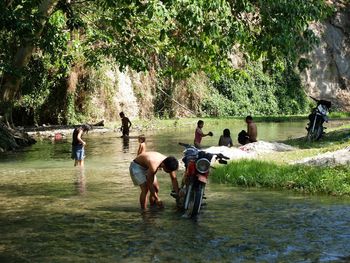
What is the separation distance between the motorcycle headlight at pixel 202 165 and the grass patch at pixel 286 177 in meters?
3.81

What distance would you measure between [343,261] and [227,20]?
6.85 metres

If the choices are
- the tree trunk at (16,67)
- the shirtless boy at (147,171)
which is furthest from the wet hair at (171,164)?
the tree trunk at (16,67)

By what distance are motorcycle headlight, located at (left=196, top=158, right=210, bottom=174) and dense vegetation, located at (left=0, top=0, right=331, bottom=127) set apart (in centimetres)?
296

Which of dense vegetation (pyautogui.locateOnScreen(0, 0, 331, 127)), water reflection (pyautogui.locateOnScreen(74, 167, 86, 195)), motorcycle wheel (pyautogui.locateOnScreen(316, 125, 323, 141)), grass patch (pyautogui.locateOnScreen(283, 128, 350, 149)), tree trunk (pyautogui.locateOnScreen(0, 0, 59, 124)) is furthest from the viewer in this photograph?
motorcycle wheel (pyautogui.locateOnScreen(316, 125, 323, 141))

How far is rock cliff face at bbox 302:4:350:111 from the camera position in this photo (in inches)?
2483

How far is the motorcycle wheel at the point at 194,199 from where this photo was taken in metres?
11.1

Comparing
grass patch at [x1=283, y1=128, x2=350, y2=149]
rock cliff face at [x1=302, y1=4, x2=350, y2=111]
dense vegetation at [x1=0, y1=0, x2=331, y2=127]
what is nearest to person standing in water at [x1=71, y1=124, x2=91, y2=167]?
dense vegetation at [x1=0, y1=0, x2=331, y2=127]

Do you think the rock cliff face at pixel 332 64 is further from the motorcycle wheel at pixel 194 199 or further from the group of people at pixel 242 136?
the motorcycle wheel at pixel 194 199

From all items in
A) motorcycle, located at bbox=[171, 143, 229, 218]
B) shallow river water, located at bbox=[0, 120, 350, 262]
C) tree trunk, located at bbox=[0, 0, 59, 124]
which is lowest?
shallow river water, located at bbox=[0, 120, 350, 262]

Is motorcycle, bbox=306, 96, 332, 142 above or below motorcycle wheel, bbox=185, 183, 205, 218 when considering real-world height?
above

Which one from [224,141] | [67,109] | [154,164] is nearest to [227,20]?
[154,164]

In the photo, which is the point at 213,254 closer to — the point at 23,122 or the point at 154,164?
the point at 154,164

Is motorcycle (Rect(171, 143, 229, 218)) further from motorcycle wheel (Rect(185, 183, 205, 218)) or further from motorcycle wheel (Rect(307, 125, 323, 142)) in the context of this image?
motorcycle wheel (Rect(307, 125, 323, 142))

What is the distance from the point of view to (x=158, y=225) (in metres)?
10.8
